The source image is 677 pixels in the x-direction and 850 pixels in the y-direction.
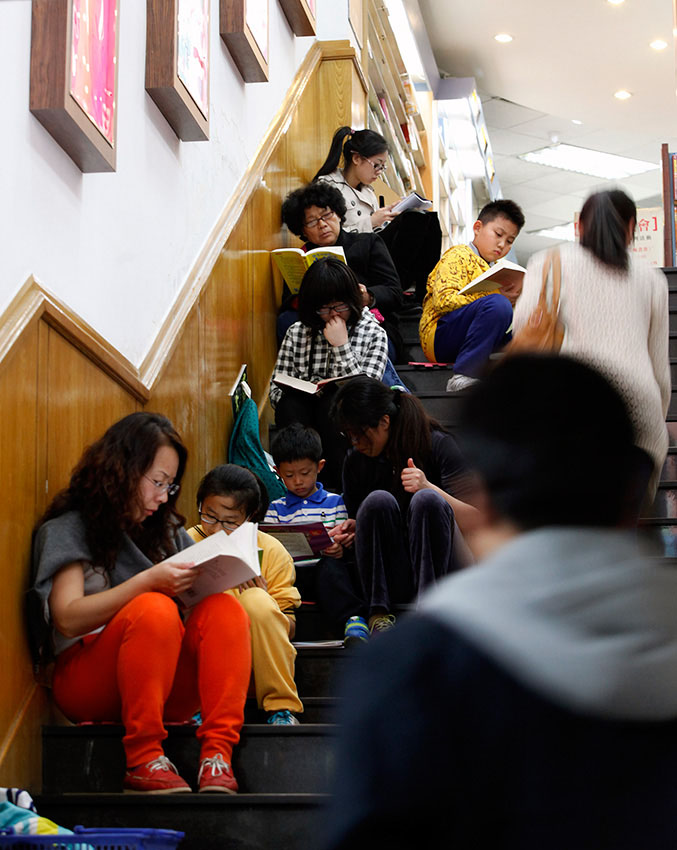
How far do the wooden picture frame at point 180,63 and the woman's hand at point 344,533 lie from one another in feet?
4.35

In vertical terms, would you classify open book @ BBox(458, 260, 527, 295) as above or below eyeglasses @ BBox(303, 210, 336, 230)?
below

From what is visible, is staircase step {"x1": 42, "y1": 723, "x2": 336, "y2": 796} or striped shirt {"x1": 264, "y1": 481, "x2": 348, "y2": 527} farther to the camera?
striped shirt {"x1": 264, "y1": 481, "x2": 348, "y2": 527}

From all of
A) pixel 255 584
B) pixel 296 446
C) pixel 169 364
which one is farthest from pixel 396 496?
pixel 169 364

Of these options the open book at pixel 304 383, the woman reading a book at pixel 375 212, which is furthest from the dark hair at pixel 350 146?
the open book at pixel 304 383

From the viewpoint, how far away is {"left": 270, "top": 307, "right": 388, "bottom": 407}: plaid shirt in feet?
14.9

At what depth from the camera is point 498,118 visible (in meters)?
12.2

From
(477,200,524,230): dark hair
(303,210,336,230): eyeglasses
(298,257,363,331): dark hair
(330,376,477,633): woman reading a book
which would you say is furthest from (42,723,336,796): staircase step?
(477,200,524,230): dark hair

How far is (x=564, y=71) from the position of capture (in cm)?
1072

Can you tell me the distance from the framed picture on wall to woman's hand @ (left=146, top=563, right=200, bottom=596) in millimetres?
1056

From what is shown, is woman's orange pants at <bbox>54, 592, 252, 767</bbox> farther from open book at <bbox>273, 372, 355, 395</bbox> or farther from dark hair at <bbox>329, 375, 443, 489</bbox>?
open book at <bbox>273, 372, 355, 395</bbox>

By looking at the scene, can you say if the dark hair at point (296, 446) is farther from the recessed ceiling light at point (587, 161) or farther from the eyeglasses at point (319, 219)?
the recessed ceiling light at point (587, 161)

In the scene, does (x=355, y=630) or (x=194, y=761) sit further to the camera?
(x=355, y=630)

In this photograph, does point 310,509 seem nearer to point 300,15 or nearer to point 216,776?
point 216,776

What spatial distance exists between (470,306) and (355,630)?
1.93 m
